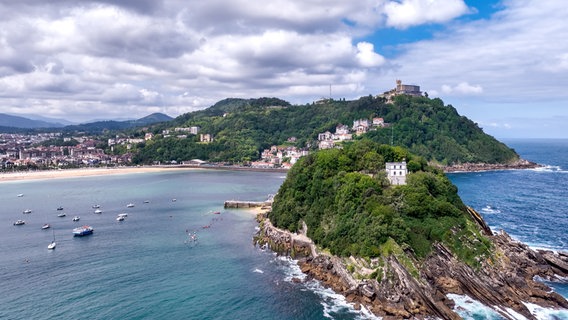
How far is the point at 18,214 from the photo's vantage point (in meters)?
69.4

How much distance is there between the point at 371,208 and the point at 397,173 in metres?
10.2

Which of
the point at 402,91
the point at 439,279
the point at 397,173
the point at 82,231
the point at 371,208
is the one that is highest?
the point at 402,91

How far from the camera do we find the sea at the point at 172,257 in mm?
32825

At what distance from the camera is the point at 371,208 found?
135ft

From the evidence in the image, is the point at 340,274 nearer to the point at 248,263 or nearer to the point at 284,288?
the point at 284,288

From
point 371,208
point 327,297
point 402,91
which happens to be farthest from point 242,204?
point 402,91

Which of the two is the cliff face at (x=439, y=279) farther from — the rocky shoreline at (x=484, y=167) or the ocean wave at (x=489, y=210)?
the rocky shoreline at (x=484, y=167)

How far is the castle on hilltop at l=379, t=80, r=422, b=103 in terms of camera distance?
166988mm

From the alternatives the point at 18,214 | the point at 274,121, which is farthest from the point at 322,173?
the point at 274,121

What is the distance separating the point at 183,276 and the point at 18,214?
4594 centimetres

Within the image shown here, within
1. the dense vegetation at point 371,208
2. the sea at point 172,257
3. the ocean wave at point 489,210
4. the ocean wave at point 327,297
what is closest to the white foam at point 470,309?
the sea at point 172,257

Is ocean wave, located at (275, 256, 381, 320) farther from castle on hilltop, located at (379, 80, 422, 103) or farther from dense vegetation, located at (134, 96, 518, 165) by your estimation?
castle on hilltop, located at (379, 80, 422, 103)

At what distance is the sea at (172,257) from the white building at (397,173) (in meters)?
15.7

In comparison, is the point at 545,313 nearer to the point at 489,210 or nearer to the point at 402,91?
the point at 489,210
